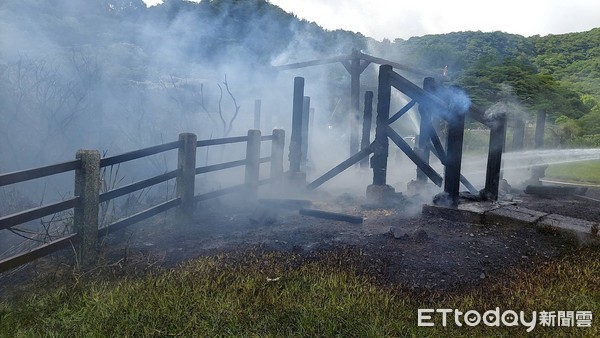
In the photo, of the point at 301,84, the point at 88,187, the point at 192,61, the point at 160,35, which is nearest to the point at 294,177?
the point at 301,84

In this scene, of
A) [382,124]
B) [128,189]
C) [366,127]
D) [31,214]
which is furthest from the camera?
[366,127]

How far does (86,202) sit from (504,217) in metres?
5.42

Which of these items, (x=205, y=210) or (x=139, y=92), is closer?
(x=205, y=210)

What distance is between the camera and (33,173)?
392 centimetres

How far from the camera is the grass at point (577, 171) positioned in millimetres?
12656

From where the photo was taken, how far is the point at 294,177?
9039mm

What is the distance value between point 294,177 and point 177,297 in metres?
5.65

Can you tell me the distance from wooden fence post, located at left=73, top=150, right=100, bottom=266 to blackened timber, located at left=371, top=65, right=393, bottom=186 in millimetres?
4895

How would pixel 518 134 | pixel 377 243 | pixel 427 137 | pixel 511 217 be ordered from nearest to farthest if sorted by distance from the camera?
pixel 377 243
pixel 511 217
pixel 427 137
pixel 518 134

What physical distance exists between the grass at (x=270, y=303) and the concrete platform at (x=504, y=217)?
1.58m

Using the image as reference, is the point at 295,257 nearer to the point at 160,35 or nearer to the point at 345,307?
the point at 345,307

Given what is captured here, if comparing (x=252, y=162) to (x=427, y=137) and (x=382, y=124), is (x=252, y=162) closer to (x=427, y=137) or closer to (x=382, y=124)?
(x=382, y=124)

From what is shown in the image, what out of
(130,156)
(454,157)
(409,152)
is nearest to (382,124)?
(409,152)

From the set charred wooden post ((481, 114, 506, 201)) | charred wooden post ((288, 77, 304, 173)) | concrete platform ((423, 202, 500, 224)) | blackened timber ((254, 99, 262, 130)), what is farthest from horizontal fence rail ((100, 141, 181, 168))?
blackened timber ((254, 99, 262, 130))
